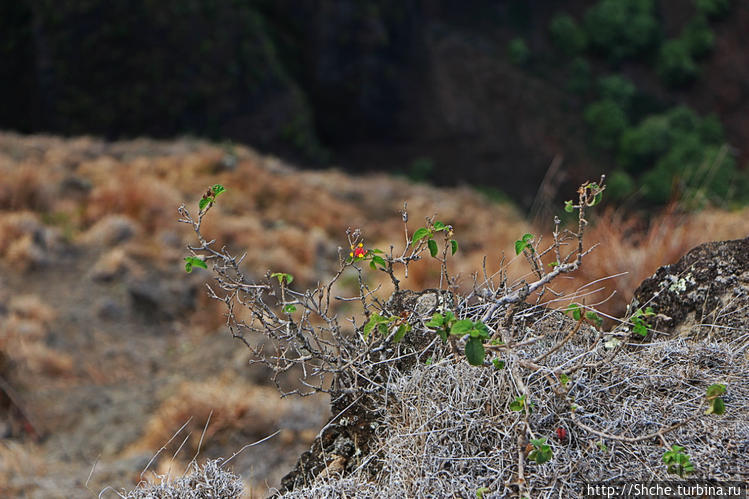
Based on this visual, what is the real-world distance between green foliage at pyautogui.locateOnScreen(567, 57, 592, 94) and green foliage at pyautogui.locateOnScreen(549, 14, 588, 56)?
42 centimetres

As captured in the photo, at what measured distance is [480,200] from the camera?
514 inches

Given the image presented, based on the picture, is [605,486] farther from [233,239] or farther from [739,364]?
[233,239]

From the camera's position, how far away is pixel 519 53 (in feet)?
66.7

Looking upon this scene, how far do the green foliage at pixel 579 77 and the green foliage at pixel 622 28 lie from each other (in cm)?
89

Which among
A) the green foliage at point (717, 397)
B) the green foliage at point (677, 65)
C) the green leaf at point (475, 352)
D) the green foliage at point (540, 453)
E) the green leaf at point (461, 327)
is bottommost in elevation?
the green foliage at point (540, 453)

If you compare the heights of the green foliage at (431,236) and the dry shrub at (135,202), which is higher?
the dry shrub at (135,202)

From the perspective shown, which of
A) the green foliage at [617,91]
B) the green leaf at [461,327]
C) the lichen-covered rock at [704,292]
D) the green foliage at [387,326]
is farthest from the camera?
the green foliage at [617,91]

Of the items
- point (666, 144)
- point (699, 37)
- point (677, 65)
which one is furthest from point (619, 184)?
point (699, 37)

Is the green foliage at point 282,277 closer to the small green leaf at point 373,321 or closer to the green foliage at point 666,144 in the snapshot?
the small green leaf at point 373,321

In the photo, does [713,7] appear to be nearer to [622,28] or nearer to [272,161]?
[622,28]

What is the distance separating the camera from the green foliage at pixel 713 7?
20.1 m

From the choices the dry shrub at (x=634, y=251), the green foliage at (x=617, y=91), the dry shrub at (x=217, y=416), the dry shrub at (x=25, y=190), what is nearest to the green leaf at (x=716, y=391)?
the dry shrub at (x=634, y=251)

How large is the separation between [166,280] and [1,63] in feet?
47.1

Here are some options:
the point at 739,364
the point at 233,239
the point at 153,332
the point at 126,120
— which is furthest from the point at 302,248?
the point at 126,120
